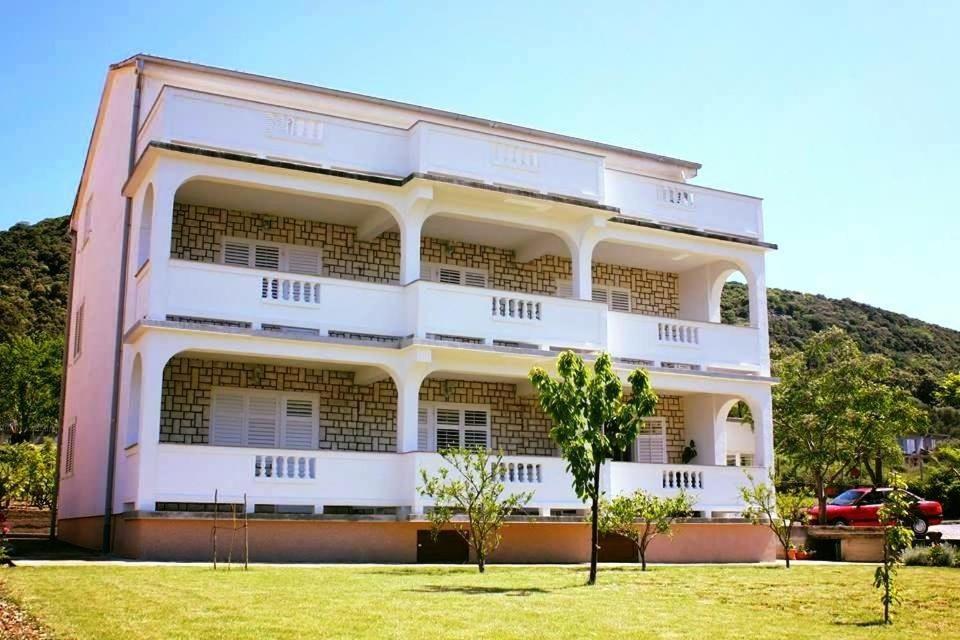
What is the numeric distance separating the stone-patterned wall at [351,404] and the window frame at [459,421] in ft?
0.29

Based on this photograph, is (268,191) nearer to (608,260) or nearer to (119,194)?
(119,194)

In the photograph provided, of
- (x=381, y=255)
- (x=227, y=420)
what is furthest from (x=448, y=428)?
(x=227, y=420)

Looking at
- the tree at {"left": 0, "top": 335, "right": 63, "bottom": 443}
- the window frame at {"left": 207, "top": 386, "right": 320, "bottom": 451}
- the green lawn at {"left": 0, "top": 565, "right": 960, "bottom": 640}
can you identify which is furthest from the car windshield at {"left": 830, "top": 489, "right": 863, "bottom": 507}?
the tree at {"left": 0, "top": 335, "right": 63, "bottom": 443}

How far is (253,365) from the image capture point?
850 inches

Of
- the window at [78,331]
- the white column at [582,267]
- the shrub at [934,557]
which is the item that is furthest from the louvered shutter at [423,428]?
the shrub at [934,557]

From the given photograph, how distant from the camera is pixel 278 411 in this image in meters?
21.8

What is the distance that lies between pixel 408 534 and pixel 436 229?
272 inches

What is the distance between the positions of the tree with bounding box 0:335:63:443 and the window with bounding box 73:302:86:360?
2849cm

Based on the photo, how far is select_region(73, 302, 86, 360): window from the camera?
27297 mm

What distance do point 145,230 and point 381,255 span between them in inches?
202

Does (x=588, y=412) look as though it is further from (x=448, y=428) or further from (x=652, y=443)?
(x=652, y=443)

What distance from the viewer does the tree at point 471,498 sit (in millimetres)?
17938

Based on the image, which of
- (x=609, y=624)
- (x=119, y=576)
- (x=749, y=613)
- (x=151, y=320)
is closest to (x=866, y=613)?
(x=749, y=613)

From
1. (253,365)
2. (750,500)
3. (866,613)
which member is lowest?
(866,613)
